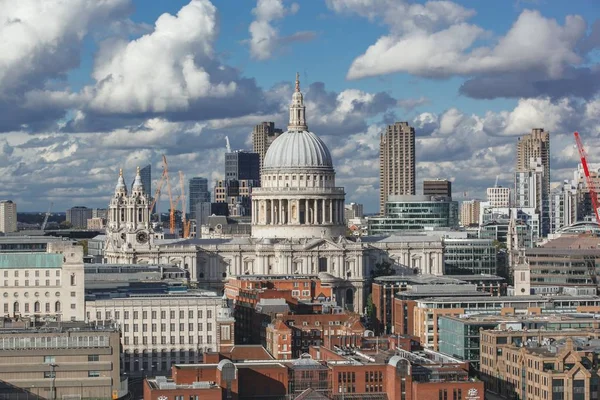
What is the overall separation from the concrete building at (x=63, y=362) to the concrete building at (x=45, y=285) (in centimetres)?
2727

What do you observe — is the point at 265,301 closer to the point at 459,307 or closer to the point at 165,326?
the point at 165,326

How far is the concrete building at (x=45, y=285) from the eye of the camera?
163 meters

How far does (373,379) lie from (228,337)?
99.6 ft

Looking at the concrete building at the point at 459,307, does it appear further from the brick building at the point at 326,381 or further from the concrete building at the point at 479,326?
the brick building at the point at 326,381

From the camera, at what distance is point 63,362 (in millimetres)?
133000

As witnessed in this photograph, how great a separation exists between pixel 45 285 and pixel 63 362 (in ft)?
104

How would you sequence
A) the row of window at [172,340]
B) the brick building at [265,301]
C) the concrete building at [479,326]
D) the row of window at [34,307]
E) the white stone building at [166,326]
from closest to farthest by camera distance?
the concrete building at [479,326] < the white stone building at [166,326] < the row of window at [172,340] < the row of window at [34,307] < the brick building at [265,301]

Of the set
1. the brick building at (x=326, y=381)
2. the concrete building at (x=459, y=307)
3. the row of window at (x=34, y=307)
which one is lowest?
the brick building at (x=326, y=381)

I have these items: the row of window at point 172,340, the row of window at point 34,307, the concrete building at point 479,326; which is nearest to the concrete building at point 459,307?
the concrete building at point 479,326

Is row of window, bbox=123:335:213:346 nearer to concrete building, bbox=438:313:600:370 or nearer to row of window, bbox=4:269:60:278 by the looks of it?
row of window, bbox=4:269:60:278

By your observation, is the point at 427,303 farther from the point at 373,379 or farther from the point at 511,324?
the point at 373,379

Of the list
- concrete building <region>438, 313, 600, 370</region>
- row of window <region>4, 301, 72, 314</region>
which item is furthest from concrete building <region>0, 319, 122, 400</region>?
concrete building <region>438, 313, 600, 370</region>

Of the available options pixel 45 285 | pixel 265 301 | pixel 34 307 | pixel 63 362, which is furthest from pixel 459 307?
pixel 63 362

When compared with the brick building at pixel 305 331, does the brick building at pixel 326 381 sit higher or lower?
lower
